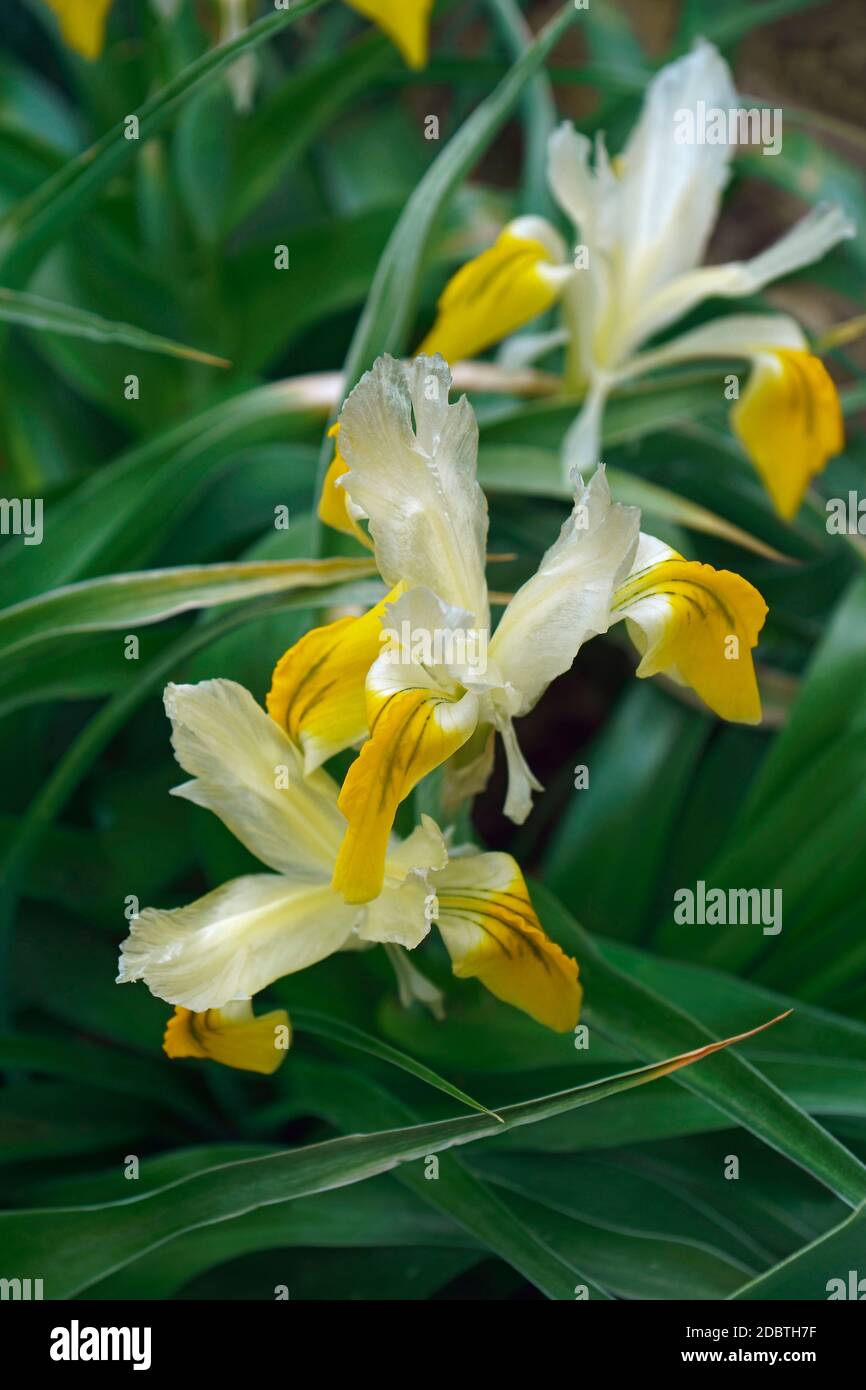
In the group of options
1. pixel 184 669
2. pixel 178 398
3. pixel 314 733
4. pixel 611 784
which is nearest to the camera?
pixel 314 733

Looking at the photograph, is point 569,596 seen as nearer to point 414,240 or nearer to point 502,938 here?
point 502,938

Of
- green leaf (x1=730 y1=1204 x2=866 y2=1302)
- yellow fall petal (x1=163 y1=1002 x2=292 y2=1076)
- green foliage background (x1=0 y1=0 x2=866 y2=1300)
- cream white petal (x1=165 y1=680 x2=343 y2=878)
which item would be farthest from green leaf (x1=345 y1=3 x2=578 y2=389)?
green leaf (x1=730 y1=1204 x2=866 y2=1302)

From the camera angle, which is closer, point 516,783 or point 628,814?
point 516,783

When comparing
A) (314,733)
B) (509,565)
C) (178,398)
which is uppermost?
(178,398)

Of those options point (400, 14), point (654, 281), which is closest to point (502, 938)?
point (654, 281)

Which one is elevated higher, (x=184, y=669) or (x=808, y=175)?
(x=808, y=175)

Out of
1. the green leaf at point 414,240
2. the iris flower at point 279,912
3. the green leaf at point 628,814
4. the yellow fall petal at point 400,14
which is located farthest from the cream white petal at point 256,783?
the yellow fall petal at point 400,14
